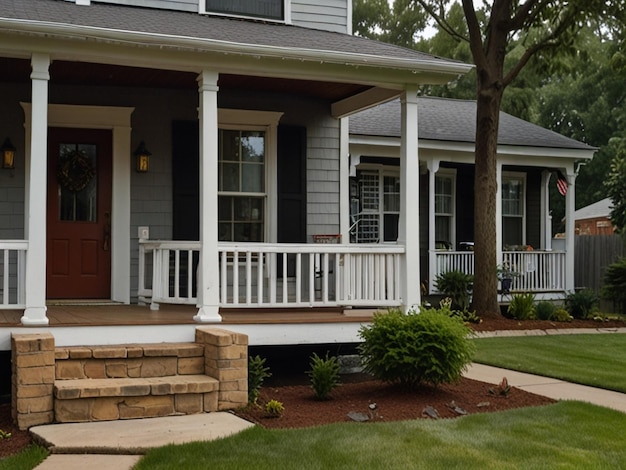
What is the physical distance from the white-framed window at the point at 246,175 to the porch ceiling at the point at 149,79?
406mm

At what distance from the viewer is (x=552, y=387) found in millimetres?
8461

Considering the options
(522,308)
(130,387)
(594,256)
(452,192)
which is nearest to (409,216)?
(130,387)

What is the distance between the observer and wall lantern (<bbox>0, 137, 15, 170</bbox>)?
30.5ft

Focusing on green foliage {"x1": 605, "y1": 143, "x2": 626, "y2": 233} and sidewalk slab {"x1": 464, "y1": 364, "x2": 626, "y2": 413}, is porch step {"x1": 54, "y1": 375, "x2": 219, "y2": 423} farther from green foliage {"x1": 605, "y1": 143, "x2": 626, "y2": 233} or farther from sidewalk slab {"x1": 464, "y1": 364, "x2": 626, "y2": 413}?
green foliage {"x1": 605, "y1": 143, "x2": 626, "y2": 233}

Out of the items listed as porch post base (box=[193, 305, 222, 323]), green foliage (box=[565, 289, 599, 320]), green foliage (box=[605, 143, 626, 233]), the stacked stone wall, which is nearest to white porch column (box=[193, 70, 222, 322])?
porch post base (box=[193, 305, 222, 323])

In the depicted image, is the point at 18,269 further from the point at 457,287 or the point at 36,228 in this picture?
the point at 457,287

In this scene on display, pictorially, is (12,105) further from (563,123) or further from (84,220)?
(563,123)

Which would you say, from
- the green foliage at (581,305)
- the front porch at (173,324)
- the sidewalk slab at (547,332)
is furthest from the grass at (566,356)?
the front porch at (173,324)

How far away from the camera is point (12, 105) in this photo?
9.41 metres

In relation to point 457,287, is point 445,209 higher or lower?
higher

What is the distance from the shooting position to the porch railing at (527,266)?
53.7 ft

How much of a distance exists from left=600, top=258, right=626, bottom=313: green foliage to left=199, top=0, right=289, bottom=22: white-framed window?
9.31m

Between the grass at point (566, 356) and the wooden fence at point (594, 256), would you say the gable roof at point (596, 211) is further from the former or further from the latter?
the grass at point (566, 356)

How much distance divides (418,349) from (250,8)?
Answer: 5580 mm
